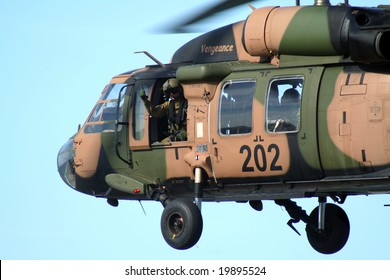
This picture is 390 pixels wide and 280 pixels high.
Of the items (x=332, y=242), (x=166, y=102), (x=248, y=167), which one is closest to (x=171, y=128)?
(x=166, y=102)

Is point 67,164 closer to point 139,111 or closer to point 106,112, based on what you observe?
point 106,112

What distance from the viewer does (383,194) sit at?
2180cm

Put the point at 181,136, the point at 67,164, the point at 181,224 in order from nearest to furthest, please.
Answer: the point at 181,224 → the point at 181,136 → the point at 67,164

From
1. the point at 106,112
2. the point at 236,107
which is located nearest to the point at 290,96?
the point at 236,107

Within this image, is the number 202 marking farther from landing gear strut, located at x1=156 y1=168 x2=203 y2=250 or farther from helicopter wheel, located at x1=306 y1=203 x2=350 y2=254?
helicopter wheel, located at x1=306 y1=203 x2=350 y2=254

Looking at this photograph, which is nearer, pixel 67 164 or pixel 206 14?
pixel 206 14

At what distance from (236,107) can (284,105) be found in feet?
3.05

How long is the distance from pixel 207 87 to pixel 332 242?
370cm

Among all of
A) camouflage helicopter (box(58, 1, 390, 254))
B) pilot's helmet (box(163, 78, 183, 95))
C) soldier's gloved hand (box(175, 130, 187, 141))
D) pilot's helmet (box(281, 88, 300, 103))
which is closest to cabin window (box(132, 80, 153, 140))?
camouflage helicopter (box(58, 1, 390, 254))

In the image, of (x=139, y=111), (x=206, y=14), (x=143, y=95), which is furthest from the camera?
(x=139, y=111)

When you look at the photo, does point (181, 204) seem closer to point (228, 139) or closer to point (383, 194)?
point (228, 139)

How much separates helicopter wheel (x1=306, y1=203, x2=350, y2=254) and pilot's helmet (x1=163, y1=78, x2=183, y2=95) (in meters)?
3.42

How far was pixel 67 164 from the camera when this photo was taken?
24859mm

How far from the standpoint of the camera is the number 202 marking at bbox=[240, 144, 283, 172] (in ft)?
71.3
